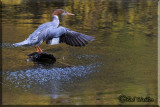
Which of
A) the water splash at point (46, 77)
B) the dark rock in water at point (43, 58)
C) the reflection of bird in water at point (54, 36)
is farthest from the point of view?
the reflection of bird in water at point (54, 36)

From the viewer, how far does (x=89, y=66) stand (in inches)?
309

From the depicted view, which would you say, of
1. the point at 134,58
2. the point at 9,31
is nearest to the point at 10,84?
the point at 134,58

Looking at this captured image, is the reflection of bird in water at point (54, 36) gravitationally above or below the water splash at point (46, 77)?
above

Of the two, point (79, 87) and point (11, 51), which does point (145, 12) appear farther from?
point (79, 87)

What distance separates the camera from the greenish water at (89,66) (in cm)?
619

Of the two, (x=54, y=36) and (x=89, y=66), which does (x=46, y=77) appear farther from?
(x=54, y=36)

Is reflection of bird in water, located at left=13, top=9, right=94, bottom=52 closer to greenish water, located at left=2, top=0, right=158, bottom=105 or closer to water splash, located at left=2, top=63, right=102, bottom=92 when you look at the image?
greenish water, located at left=2, top=0, right=158, bottom=105

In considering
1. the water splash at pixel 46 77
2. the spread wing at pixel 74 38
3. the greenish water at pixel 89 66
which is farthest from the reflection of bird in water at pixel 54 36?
the water splash at pixel 46 77

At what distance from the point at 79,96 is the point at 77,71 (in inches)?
58.4

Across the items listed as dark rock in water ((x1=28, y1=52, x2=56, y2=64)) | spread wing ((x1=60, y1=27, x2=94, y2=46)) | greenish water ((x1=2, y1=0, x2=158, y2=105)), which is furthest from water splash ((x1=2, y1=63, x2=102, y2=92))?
spread wing ((x1=60, y1=27, x2=94, y2=46))

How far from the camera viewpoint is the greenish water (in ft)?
20.3

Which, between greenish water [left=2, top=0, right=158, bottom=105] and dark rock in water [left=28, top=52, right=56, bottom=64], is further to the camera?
dark rock in water [left=28, top=52, right=56, bottom=64]

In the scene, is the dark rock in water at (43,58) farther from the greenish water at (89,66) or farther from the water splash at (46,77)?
the water splash at (46,77)

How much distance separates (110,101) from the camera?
5.89 m
